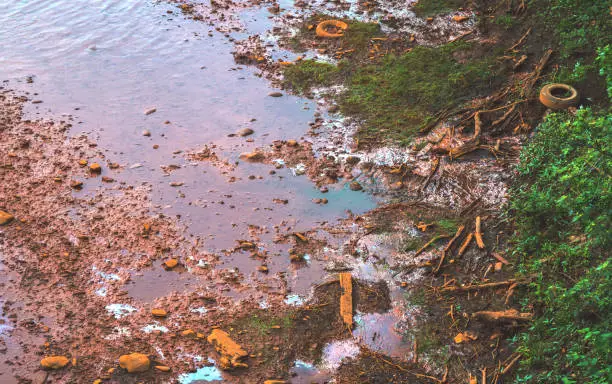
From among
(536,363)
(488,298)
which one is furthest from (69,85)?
(536,363)

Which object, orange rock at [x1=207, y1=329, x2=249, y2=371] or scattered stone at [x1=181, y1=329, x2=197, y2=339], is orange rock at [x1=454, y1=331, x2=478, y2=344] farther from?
scattered stone at [x1=181, y1=329, x2=197, y2=339]

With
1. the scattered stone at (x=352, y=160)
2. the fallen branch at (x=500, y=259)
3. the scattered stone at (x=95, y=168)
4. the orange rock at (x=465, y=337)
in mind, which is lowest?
the orange rock at (x=465, y=337)

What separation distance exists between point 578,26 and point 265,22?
6142mm

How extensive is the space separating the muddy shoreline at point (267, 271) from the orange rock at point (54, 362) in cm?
5

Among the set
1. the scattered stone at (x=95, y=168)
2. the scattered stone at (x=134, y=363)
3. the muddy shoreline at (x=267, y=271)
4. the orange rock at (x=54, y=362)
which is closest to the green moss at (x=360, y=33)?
the muddy shoreline at (x=267, y=271)

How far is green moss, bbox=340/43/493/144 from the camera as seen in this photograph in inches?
305

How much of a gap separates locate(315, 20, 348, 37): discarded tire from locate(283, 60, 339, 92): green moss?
1.11 metres

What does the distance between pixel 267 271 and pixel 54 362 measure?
2245 mm

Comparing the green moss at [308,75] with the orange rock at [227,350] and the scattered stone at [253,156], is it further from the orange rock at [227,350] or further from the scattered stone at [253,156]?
the orange rock at [227,350]

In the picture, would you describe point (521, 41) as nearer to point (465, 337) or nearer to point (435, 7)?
point (435, 7)

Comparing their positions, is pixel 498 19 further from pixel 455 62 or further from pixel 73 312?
pixel 73 312

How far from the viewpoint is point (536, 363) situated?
13.4 ft

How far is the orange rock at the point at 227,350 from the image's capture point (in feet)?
14.8

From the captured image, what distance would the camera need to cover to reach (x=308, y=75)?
29.3ft
